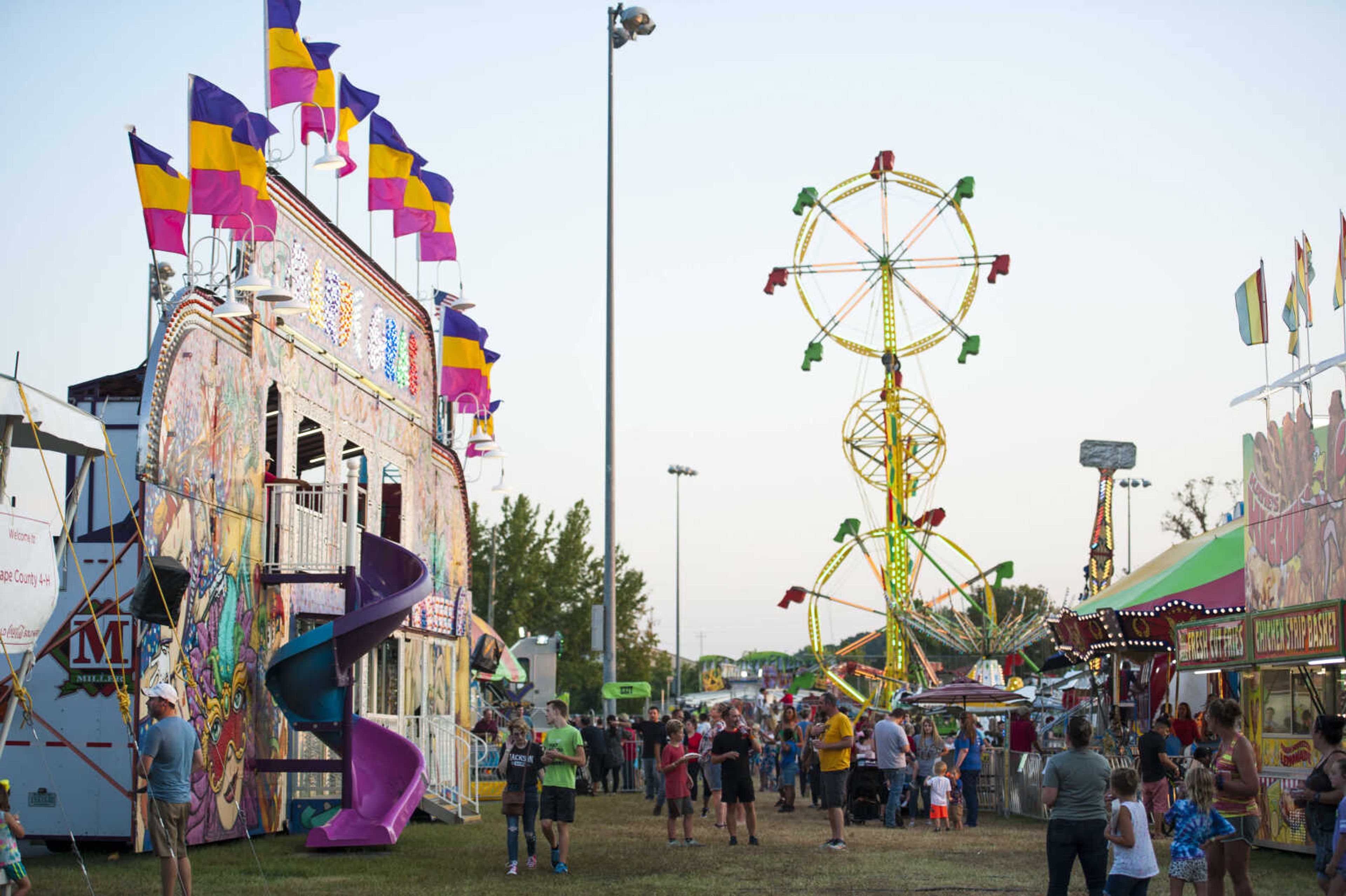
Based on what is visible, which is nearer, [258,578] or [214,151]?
[214,151]

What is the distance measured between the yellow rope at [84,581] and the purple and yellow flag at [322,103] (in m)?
5.65

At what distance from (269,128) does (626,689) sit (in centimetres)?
2001

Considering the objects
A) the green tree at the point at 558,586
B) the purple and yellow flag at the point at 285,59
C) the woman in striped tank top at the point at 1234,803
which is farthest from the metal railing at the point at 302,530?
the green tree at the point at 558,586

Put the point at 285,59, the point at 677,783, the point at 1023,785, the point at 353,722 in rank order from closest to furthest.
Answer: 1. the point at 677,783
2. the point at 353,722
3. the point at 285,59
4. the point at 1023,785

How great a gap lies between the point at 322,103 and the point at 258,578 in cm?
610

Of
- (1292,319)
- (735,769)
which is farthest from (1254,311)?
(735,769)

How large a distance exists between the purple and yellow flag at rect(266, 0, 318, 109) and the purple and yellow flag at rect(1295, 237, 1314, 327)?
1213 cm

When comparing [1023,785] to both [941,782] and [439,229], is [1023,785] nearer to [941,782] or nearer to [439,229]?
[941,782]

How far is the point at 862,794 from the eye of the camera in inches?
856

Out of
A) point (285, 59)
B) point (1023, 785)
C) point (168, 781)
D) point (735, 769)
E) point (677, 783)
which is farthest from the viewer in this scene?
point (1023, 785)

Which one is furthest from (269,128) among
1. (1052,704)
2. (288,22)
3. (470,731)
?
(1052,704)

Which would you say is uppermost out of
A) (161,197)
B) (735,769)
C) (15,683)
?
(161,197)

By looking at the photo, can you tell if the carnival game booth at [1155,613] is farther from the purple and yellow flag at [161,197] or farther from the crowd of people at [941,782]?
the purple and yellow flag at [161,197]

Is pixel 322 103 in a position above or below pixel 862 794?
above
